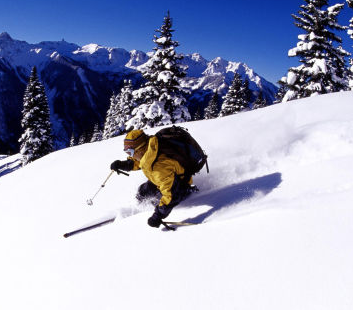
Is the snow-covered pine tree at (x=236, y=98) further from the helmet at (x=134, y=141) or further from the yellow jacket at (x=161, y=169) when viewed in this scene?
the yellow jacket at (x=161, y=169)

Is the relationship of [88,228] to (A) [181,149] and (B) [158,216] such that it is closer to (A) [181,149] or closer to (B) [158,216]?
(B) [158,216]

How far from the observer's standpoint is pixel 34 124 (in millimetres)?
28594

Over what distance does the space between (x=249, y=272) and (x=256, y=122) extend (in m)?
5.03

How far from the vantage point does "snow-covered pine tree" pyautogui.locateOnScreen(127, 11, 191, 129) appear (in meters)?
→ 19.6

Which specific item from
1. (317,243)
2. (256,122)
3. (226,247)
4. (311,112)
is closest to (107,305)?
(226,247)

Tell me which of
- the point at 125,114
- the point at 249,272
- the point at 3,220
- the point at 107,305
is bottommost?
the point at 107,305

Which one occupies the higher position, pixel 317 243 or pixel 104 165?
pixel 104 165

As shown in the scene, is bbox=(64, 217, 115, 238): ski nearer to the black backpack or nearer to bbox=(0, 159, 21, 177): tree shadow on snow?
the black backpack

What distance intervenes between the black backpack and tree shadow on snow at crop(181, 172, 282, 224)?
682 millimetres

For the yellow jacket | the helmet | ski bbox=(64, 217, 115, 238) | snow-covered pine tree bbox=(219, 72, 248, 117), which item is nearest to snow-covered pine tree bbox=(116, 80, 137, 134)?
snow-covered pine tree bbox=(219, 72, 248, 117)

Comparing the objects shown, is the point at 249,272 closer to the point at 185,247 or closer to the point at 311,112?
the point at 185,247

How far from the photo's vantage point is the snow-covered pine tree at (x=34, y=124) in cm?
2833

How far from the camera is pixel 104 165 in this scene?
6801mm

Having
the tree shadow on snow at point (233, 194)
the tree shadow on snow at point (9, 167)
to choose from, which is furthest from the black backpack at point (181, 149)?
the tree shadow on snow at point (9, 167)
